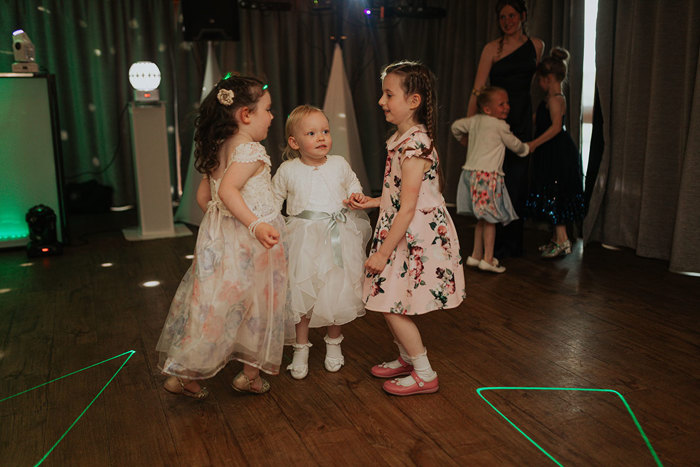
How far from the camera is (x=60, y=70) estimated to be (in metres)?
4.92

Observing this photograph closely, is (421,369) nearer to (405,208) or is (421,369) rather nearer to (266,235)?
(405,208)

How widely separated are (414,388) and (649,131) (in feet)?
7.67

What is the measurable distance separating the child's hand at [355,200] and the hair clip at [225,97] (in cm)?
48

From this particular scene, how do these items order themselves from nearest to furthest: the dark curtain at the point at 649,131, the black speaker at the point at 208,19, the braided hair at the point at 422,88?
the braided hair at the point at 422,88 → the dark curtain at the point at 649,131 → the black speaker at the point at 208,19

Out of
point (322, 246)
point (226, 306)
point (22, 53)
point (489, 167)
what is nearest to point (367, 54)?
point (489, 167)

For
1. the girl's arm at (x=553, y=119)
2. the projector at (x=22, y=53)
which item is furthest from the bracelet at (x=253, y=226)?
the projector at (x=22, y=53)

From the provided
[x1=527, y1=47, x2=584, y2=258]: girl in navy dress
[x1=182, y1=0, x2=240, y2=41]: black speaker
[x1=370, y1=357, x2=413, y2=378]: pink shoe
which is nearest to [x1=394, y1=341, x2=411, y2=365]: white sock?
[x1=370, y1=357, x2=413, y2=378]: pink shoe

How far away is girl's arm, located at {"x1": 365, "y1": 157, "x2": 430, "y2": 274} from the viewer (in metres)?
1.83

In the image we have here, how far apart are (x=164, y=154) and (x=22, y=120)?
84 cm

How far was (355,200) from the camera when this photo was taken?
6.51 ft

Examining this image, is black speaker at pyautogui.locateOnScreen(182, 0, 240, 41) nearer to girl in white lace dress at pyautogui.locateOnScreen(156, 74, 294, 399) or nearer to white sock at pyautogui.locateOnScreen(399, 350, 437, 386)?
girl in white lace dress at pyautogui.locateOnScreen(156, 74, 294, 399)

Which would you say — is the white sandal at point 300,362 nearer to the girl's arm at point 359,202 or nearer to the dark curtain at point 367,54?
the girl's arm at point 359,202

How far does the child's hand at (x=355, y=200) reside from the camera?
197cm

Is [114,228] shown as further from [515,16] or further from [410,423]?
[410,423]
